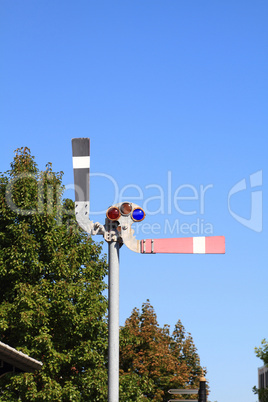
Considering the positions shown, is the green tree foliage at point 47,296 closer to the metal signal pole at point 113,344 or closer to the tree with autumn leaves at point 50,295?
the tree with autumn leaves at point 50,295

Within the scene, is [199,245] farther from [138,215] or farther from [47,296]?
[47,296]

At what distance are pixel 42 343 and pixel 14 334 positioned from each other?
1593 mm

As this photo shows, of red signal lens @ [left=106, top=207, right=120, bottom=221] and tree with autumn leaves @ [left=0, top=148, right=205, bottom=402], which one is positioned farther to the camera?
tree with autumn leaves @ [left=0, top=148, right=205, bottom=402]

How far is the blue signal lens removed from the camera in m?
7.12

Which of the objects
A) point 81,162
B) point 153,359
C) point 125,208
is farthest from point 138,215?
point 153,359

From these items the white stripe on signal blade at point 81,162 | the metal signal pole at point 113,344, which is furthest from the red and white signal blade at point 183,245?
the white stripe on signal blade at point 81,162

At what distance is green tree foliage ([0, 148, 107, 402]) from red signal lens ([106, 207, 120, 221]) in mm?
19018

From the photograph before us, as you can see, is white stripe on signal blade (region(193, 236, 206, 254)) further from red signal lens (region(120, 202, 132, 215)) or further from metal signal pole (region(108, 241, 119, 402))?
metal signal pole (region(108, 241, 119, 402))

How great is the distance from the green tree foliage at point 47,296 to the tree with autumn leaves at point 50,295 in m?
0.04

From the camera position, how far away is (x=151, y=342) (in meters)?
41.9

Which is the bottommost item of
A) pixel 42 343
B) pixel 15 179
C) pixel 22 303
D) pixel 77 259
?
pixel 42 343

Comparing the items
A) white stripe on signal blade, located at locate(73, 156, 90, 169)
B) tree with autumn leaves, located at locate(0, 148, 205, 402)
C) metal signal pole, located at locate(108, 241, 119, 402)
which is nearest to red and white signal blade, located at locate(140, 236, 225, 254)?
metal signal pole, located at locate(108, 241, 119, 402)

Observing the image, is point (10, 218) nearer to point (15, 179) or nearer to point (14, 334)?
point (15, 179)

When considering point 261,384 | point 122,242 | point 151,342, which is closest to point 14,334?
point 151,342
